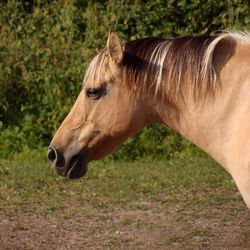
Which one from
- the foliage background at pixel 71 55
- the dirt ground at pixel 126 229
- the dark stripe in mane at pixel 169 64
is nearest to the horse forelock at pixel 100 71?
the dark stripe in mane at pixel 169 64

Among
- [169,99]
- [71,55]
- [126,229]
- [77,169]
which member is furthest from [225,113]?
[71,55]

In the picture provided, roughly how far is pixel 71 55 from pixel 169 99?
526cm

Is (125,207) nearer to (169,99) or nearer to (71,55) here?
(169,99)

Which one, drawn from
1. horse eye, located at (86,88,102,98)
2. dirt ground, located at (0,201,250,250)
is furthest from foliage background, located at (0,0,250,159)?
horse eye, located at (86,88,102,98)

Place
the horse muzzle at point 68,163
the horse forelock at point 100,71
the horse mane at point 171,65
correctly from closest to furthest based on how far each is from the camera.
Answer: the horse mane at point 171,65, the horse forelock at point 100,71, the horse muzzle at point 68,163

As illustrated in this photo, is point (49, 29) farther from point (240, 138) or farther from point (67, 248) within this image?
point (240, 138)

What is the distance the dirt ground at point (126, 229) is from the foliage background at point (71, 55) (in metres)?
2.27

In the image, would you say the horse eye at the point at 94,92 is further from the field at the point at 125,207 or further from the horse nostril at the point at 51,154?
the field at the point at 125,207

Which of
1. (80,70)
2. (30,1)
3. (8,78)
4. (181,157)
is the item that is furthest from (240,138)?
(30,1)

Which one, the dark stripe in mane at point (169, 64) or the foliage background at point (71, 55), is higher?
the dark stripe in mane at point (169, 64)

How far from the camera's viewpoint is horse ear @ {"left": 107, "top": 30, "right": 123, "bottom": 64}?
2594 millimetres

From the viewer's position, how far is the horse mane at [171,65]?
255 cm

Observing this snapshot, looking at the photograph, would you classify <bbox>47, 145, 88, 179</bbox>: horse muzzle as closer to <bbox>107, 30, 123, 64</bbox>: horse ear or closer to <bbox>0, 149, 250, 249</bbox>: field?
<bbox>107, 30, 123, 64</bbox>: horse ear

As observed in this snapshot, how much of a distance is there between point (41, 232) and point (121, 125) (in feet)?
6.93
